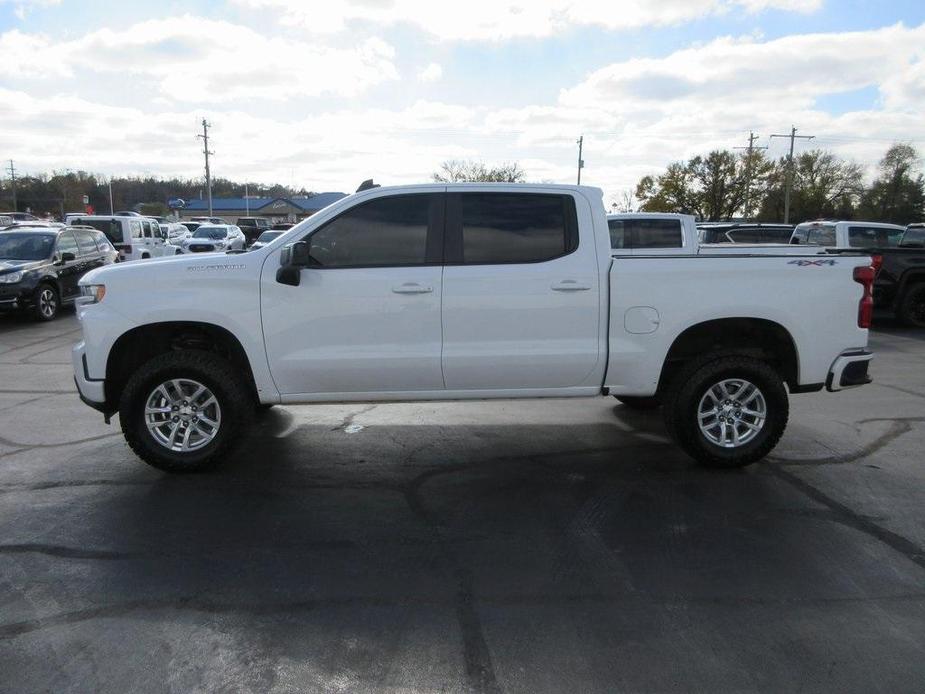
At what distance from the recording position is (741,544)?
4.32m

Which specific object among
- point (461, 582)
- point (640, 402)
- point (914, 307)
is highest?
point (914, 307)

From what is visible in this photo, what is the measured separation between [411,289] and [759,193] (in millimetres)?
71949

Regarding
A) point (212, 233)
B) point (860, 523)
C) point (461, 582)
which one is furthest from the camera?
point (212, 233)

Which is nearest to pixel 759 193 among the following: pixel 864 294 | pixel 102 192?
pixel 864 294

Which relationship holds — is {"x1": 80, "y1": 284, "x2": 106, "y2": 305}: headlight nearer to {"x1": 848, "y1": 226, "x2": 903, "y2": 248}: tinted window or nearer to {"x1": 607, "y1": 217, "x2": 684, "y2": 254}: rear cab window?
{"x1": 607, "y1": 217, "x2": 684, "y2": 254}: rear cab window

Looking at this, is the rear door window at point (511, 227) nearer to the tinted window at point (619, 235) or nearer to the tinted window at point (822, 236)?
the tinted window at point (619, 235)

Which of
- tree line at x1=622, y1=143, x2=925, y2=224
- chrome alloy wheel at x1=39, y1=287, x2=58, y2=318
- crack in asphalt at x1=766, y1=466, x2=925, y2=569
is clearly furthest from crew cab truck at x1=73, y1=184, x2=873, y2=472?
tree line at x1=622, y1=143, x2=925, y2=224

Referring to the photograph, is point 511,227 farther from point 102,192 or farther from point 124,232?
point 102,192

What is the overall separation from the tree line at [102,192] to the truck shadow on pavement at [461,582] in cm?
9665

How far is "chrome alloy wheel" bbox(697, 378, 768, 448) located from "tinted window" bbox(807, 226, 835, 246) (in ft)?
37.1

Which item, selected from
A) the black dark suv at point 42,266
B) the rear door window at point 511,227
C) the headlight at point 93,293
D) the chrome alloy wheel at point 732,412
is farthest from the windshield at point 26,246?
the chrome alloy wheel at point 732,412

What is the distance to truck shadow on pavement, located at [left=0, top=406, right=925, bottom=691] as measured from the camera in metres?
3.12

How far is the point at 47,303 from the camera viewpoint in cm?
1452

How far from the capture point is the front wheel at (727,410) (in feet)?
18.1
